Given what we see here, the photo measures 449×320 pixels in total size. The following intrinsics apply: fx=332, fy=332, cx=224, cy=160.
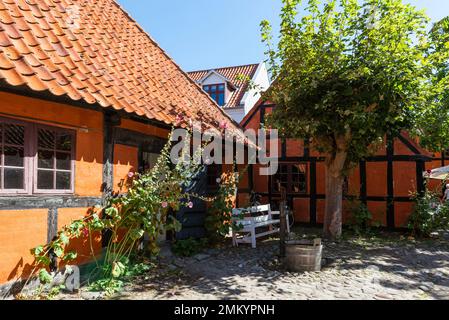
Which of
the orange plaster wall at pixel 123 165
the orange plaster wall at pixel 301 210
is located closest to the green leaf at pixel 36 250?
the orange plaster wall at pixel 123 165

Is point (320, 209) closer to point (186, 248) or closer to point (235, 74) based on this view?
point (186, 248)

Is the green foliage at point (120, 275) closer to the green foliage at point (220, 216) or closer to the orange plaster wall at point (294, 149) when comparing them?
the green foliage at point (220, 216)

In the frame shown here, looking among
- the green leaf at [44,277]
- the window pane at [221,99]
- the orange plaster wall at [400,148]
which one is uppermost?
the window pane at [221,99]

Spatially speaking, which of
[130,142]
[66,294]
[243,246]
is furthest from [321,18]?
[66,294]

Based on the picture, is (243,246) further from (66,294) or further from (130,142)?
(66,294)

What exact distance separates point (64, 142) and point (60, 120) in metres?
0.32

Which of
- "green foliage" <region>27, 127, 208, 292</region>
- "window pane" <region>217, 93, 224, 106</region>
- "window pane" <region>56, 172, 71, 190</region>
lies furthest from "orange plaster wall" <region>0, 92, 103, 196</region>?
"window pane" <region>217, 93, 224, 106</region>

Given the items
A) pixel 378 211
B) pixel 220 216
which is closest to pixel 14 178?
pixel 220 216

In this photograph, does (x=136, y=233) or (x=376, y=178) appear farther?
(x=376, y=178)

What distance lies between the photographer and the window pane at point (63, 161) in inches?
176

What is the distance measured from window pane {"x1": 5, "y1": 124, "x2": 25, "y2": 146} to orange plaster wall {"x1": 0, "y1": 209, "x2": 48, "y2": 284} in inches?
32.5

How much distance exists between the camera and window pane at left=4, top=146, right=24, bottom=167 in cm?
389

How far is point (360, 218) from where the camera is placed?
31.1 ft

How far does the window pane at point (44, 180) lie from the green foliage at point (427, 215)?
8806 millimetres
